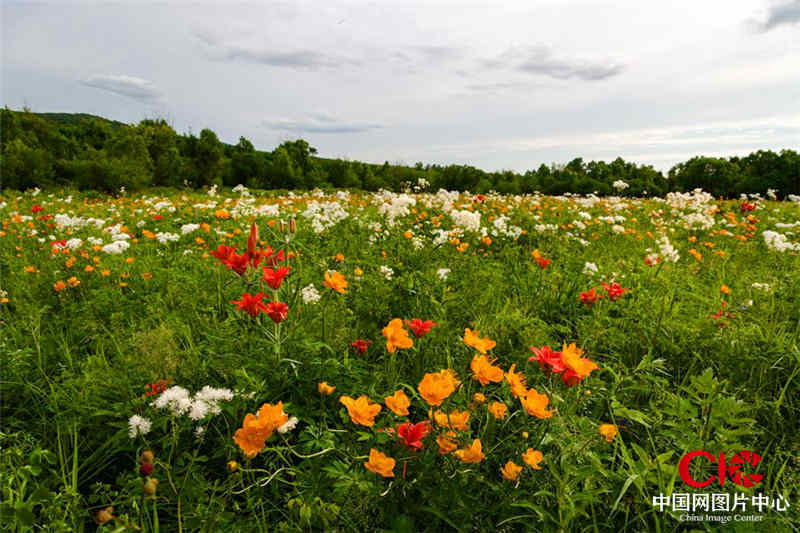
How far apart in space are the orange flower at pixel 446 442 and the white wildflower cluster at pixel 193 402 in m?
0.78

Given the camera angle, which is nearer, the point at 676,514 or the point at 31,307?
the point at 676,514

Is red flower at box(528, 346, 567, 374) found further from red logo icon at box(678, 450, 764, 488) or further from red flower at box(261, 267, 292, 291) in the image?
red flower at box(261, 267, 292, 291)

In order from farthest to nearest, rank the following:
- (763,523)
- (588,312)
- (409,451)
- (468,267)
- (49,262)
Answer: (49,262) → (468,267) → (588,312) → (409,451) → (763,523)

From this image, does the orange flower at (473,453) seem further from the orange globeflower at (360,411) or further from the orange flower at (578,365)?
the orange flower at (578,365)

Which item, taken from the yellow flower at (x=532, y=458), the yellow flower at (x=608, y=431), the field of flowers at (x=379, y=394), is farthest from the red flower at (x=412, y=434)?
the yellow flower at (x=608, y=431)

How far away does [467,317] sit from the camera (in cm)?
259

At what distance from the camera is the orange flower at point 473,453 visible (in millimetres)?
1139

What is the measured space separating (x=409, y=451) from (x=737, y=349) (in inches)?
79.6

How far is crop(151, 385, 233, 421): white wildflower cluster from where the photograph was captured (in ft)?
4.30

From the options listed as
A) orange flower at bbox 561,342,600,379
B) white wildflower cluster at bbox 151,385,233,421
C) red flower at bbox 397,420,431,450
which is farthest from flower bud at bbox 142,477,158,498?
orange flower at bbox 561,342,600,379

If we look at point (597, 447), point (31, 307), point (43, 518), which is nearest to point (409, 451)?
point (597, 447)

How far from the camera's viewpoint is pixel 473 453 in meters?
1.15

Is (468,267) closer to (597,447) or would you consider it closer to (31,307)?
(597,447)

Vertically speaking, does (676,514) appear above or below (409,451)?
below
